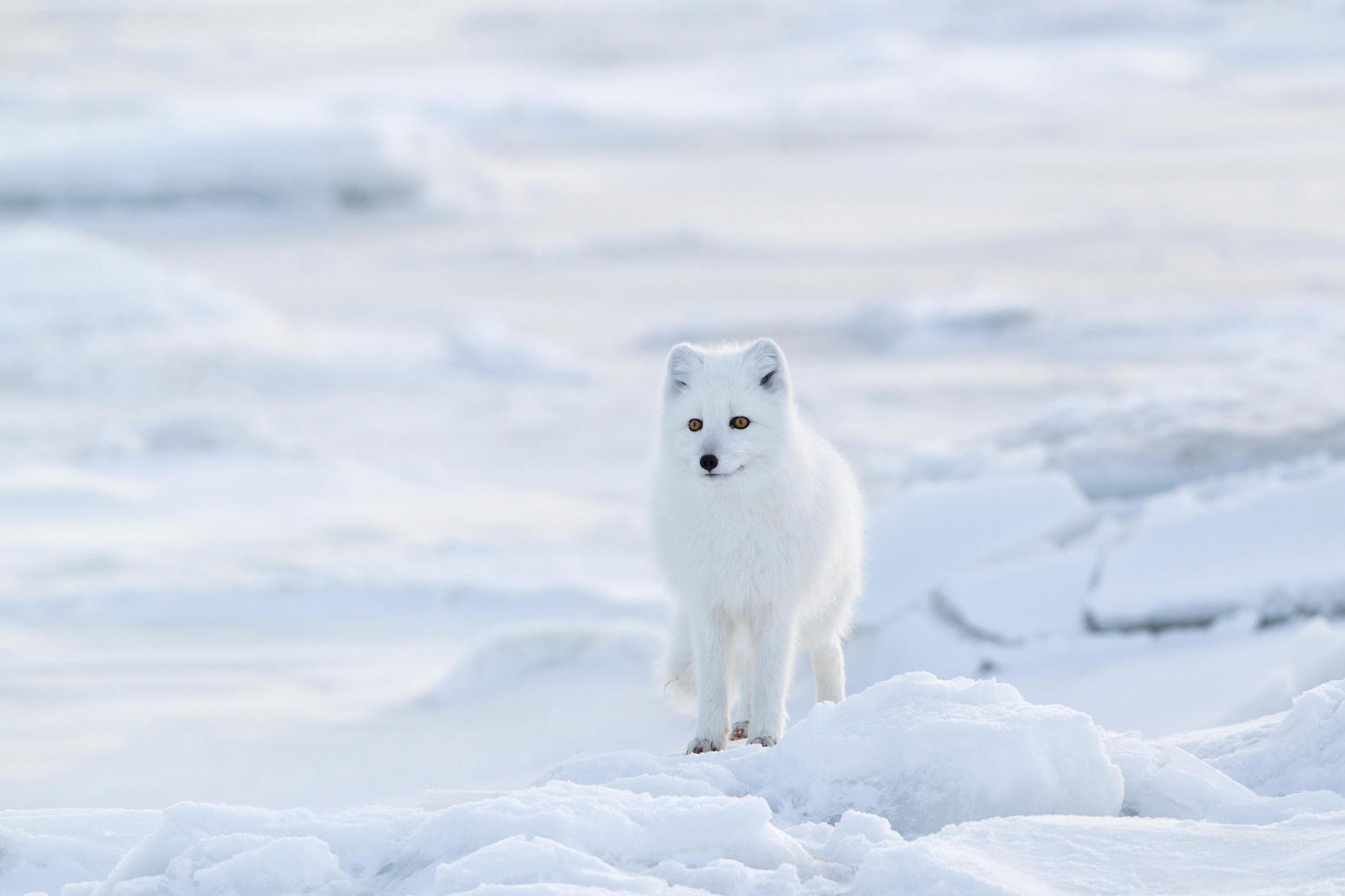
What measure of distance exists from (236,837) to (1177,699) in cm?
363

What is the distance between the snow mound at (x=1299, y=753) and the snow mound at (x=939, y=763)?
1.31 feet

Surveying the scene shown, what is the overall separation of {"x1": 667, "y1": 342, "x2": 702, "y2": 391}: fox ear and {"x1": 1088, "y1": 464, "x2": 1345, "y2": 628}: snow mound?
118 inches

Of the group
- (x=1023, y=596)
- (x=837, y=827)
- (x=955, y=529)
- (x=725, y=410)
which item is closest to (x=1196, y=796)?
(x=837, y=827)

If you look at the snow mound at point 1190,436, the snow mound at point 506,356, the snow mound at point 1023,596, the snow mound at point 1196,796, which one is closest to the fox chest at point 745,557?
the snow mound at point 1196,796

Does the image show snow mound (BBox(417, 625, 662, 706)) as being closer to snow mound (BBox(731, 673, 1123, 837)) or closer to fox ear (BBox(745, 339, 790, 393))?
fox ear (BBox(745, 339, 790, 393))

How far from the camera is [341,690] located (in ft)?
25.0

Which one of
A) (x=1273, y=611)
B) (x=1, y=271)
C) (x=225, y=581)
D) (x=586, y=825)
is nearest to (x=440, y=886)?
(x=586, y=825)

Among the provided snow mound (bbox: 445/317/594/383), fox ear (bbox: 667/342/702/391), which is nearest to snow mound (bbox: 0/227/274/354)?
snow mound (bbox: 445/317/594/383)

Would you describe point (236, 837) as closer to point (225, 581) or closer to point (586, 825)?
point (586, 825)

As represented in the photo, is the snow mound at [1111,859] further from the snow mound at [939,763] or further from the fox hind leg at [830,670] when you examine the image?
the fox hind leg at [830,670]

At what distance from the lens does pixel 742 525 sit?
3.48 m

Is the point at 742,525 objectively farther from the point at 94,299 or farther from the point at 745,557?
the point at 94,299

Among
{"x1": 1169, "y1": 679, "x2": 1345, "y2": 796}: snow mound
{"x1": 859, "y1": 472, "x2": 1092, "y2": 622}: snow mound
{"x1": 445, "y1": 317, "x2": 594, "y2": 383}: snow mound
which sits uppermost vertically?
{"x1": 445, "y1": 317, "x2": 594, "y2": 383}: snow mound

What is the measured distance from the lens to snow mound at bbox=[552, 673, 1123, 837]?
2.66 meters
